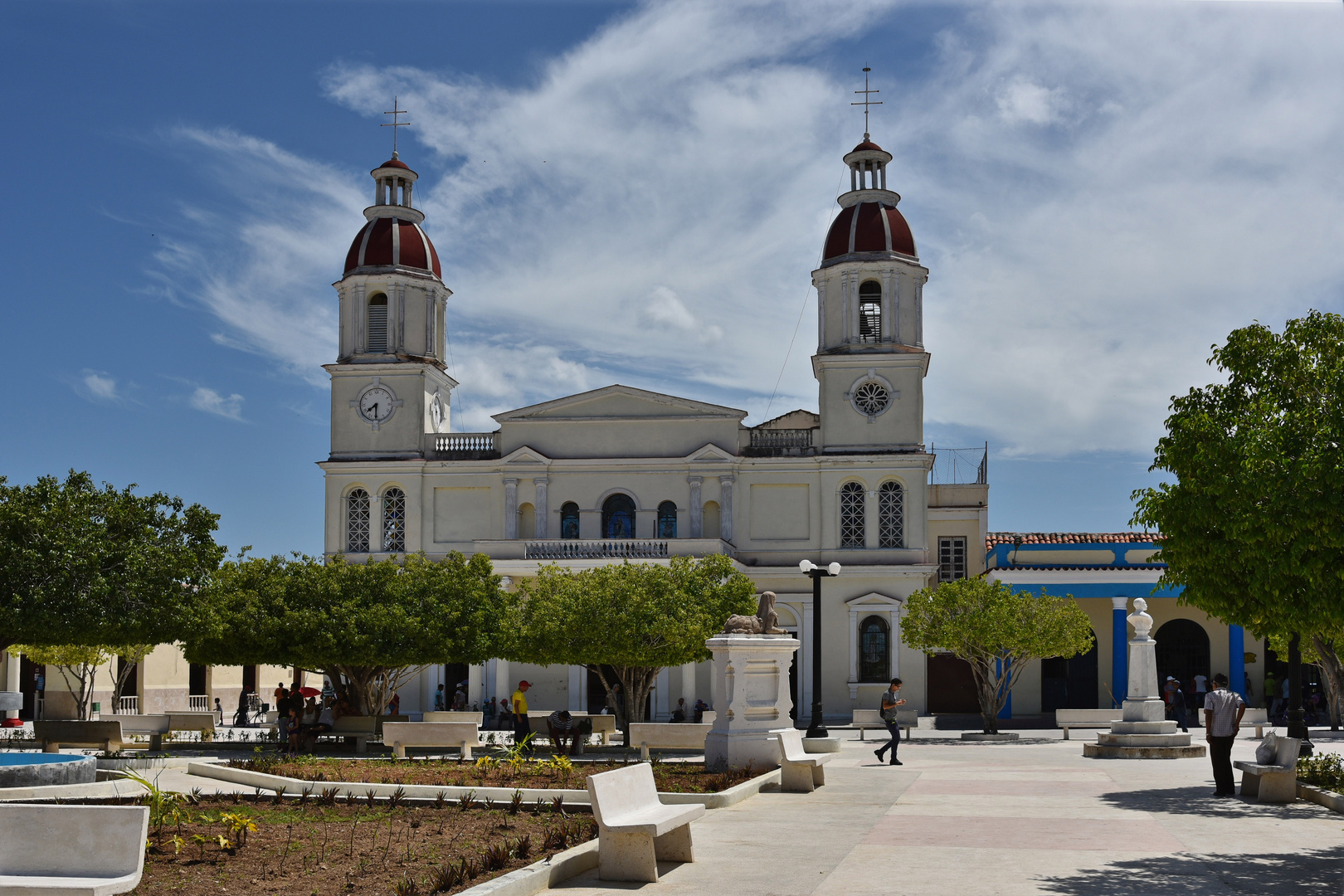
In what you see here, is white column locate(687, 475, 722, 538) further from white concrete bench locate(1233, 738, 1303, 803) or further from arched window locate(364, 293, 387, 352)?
white concrete bench locate(1233, 738, 1303, 803)

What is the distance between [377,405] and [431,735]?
22.5m

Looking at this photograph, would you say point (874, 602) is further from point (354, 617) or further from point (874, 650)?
point (354, 617)

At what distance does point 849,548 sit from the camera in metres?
42.0

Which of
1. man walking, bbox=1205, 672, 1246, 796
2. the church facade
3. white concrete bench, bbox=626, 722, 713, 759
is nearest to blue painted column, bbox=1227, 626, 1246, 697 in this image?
the church facade

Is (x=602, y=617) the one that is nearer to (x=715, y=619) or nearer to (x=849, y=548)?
(x=715, y=619)

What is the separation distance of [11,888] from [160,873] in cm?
205

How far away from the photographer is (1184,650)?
137 feet

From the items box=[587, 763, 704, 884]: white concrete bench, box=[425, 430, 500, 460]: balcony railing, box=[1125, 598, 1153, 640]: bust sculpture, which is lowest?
box=[587, 763, 704, 884]: white concrete bench

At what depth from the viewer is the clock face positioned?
43250 millimetres

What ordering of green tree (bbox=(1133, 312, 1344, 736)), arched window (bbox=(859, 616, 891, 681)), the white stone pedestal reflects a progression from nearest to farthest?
green tree (bbox=(1133, 312, 1344, 736))
the white stone pedestal
arched window (bbox=(859, 616, 891, 681))

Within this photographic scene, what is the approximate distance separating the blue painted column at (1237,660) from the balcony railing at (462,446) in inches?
910

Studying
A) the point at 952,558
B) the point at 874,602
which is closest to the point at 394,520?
the point at 874,602

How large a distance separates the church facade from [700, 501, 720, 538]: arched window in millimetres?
62

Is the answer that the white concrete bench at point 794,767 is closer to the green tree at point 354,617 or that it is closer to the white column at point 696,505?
the green tree at point 354,617
